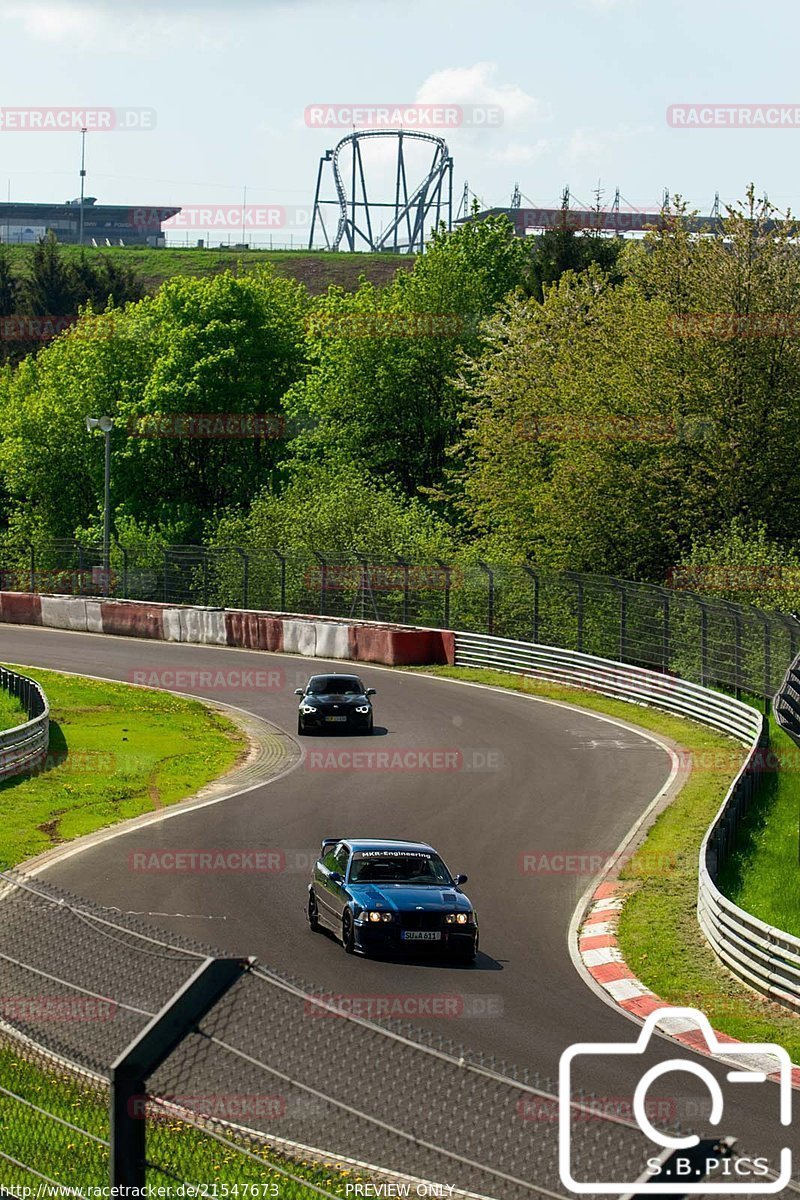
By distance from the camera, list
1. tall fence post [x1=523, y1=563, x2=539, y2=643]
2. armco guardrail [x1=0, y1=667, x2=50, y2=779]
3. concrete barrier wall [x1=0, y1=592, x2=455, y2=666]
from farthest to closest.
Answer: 1. concrete barrier wall [x1=0, y1=592, x2=455, y2=666]
2. tall fence post [x1=523, y1=563, x2=539, y2=643]
3. armco guardrail [x1=0, y1=667, x2=50, y2=779]

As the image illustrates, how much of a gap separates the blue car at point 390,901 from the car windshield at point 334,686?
15.8 m

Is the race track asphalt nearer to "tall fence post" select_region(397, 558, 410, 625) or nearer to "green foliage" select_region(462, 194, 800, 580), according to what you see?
"tall fence post" select_region(397, 558, 410, 625)

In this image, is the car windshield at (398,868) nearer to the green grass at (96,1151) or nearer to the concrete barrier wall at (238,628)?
the green grass at (96,1151)

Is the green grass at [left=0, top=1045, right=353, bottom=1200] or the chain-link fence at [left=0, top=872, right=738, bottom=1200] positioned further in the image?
the green grass at [left=0, top=1045, right=353, bottom=1200]

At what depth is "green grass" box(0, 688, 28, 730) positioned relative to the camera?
33662 millimetres

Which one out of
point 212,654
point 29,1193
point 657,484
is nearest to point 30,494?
point 212,654

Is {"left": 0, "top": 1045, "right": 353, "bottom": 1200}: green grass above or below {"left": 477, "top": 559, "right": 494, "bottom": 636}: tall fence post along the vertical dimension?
above

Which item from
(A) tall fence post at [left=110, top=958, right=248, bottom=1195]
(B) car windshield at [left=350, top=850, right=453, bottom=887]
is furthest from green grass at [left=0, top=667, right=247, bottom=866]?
(A) tall fence post at [left=110, top=958, right=248, bottom=1195]

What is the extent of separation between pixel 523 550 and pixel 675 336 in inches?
381

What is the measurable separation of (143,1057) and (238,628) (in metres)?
44.2

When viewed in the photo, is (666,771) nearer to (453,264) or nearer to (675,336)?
(675,336)

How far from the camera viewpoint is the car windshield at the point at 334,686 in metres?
34.8

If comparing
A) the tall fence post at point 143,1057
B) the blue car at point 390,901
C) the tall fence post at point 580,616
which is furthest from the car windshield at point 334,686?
the tall fence post at point 143,1057

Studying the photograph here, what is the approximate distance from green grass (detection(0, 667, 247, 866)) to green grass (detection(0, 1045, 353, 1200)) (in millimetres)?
12390
